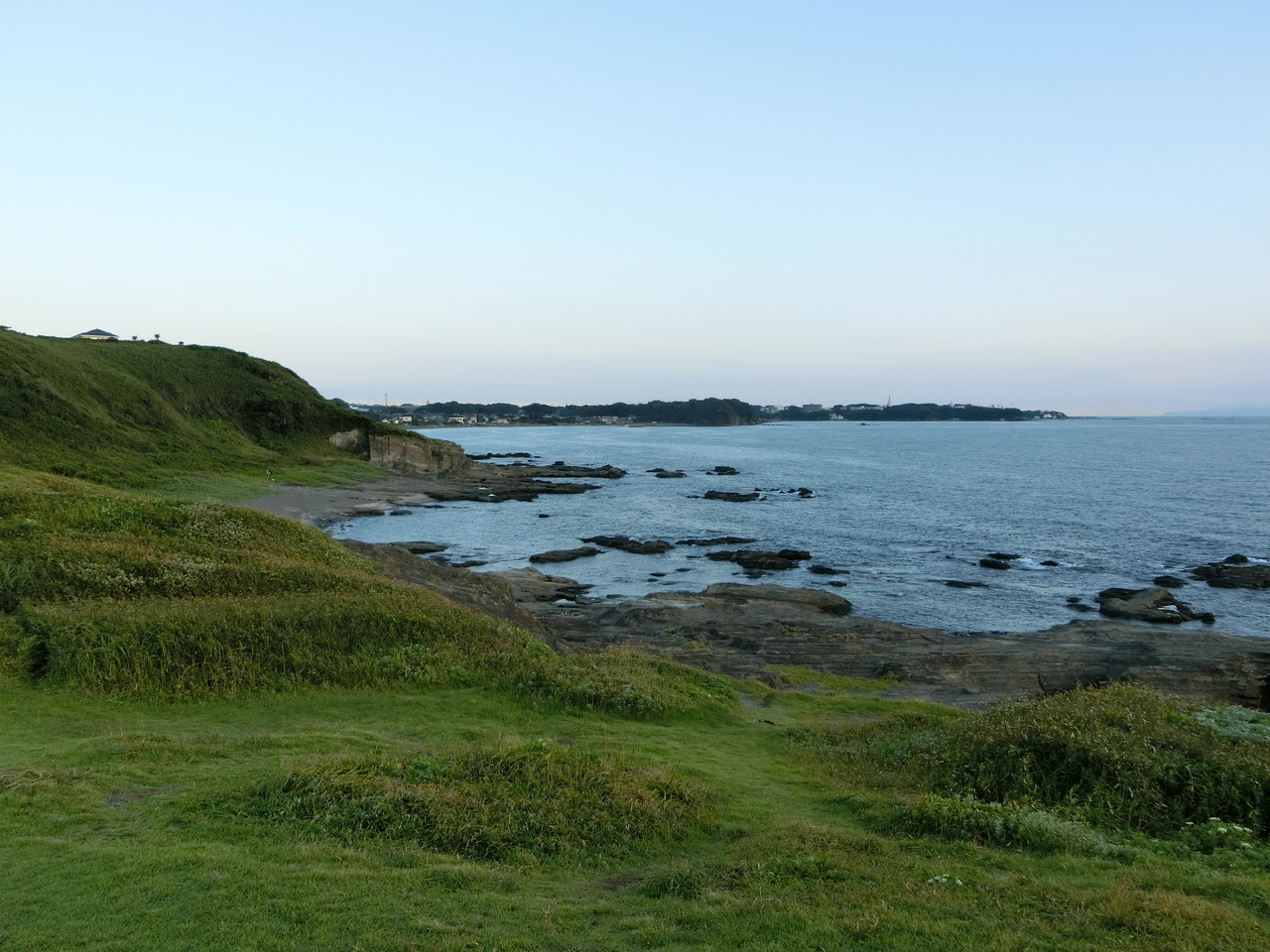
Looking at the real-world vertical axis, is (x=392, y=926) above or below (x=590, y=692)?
above

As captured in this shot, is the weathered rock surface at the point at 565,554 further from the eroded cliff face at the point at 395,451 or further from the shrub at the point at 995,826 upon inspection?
the eroded cliff face at the point at 395,451

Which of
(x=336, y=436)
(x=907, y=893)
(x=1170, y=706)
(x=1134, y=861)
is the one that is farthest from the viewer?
(x=336, y=436)

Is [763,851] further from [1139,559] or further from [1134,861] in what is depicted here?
[1139,559]

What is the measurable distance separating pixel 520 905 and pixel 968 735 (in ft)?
30.2

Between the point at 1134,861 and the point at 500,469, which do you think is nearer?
the point at 1134,861

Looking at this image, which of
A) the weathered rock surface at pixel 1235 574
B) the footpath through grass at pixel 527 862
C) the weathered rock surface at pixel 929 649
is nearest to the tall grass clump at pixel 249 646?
the footpath through grass at pixel 527 862

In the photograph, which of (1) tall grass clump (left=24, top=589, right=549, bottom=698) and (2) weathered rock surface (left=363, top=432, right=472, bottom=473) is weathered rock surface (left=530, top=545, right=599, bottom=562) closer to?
(1) tall grass clump (left=24, top=589, right=549, bottom=698)

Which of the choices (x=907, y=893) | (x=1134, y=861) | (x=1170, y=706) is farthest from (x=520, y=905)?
(x=1170, y=706)

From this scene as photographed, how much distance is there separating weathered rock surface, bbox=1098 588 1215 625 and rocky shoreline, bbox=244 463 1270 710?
0.56 ft

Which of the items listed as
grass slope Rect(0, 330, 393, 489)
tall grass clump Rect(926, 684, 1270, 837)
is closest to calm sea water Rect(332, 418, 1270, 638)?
grass slope Rect(0, 330, 393, 489)

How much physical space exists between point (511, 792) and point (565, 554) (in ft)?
148

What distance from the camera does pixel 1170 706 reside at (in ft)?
51.2

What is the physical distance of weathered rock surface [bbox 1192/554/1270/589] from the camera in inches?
1904

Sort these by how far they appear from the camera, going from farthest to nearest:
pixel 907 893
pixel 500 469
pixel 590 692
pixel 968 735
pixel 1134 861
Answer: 1. pixel 500 469
2. pixel 590 692
3. pixel 968 735
4. pixel 1134 861
5. pixel 907 893
